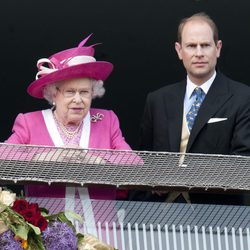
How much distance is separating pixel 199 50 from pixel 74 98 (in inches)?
31.1

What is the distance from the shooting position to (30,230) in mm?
6477

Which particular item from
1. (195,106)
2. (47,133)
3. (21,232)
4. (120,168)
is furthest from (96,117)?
(21,232)

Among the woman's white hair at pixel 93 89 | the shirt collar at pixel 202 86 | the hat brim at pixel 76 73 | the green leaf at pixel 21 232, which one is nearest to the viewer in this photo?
the green leaf at pixel 21 232

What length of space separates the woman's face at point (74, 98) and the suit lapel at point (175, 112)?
0.54 m

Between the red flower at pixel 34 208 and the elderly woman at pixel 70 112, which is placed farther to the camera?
the elderly woman at pixel 70 112

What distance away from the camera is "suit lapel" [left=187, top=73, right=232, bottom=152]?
7953 millimetres

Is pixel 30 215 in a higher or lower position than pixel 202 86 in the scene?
lower

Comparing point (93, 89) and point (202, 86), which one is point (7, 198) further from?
point (202, 86)

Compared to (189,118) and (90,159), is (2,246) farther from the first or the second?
(189,118)

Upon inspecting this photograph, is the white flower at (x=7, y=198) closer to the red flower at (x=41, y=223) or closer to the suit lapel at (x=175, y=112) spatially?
the red flower at (x=41, y=223)

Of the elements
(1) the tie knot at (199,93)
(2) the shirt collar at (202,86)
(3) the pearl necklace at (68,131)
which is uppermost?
(2) the shirt collar at (202,86)

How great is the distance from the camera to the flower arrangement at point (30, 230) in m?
6.42

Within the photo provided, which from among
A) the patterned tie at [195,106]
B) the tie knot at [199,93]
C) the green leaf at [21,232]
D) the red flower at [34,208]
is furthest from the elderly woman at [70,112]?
the green leaf at [21,232]

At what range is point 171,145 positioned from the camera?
798 cm
